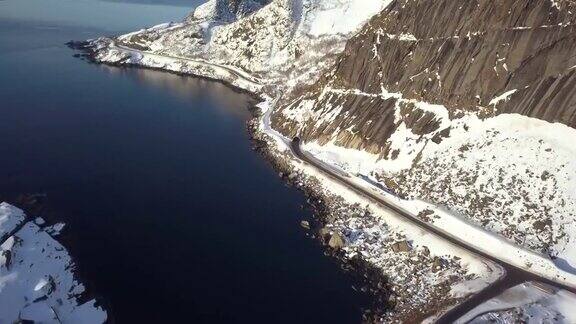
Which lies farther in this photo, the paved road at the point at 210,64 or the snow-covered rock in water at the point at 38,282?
the paved road at the point at 210,64

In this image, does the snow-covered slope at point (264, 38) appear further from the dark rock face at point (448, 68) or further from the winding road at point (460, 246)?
the winding road at point (460, 246)

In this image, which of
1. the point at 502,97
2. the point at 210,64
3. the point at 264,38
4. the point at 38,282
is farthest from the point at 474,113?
the point at 210,64

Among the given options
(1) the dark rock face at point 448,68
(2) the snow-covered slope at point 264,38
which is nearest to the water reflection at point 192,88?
(2) the snow-covered slope at point 264,38

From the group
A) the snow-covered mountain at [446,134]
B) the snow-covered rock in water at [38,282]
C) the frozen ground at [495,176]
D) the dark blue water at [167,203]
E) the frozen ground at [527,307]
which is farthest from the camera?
the frozen ground at [495,176]

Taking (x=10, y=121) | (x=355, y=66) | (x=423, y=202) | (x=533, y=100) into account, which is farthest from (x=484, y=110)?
(x=10, y=121)

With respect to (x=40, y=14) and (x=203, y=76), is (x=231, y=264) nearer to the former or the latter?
(x=203, y=76)

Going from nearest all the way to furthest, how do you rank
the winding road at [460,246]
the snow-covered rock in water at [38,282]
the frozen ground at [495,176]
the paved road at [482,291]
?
the snow-covered rock in water at [38,282] → the paved road at [482,291] → the winding road at [460,246] → the frozen ground at [495,176]

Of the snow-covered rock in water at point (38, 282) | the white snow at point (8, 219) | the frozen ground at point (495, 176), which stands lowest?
the white snow at point (8, 219)
